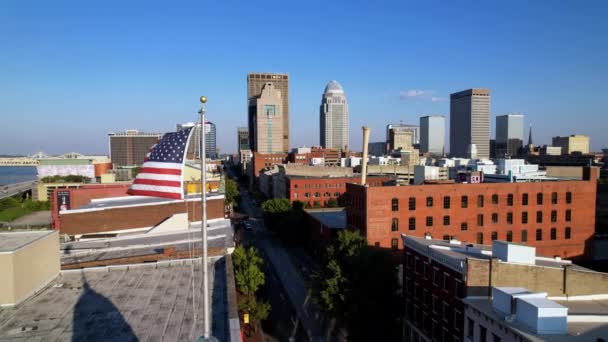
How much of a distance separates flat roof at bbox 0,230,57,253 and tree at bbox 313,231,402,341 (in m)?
20.0

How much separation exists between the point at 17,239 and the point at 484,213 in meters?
45.2

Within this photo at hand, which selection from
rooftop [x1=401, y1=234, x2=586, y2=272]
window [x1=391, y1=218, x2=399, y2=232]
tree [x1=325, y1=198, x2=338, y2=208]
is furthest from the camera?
tree [x1=325, y1=198, x2=338, y2=208]

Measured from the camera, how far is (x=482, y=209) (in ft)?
165

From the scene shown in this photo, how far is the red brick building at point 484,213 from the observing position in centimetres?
4841

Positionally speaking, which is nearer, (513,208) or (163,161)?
Answer: (163,161)

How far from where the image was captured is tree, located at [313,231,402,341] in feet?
109

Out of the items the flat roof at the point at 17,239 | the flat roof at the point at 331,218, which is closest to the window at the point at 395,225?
the flat roof at the point at 331,218

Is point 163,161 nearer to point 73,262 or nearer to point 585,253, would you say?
point 73,262

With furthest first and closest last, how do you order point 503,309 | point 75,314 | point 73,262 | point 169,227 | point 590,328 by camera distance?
point 169,227, point 73,262, point 503,309, point 590,328, point 75,314

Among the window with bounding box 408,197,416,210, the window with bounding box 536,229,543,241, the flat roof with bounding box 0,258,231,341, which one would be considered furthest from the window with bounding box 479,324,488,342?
the window with bounding box 536,229,543,241

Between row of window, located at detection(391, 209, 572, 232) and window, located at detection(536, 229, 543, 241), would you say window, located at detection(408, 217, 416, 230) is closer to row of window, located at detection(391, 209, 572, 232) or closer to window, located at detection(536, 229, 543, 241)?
row of window, located at detection(391, 209, 572, 232)

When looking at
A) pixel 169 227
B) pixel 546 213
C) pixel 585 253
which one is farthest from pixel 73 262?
pixel 585 253

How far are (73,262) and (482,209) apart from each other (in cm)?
4186

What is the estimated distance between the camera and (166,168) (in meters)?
20.0
